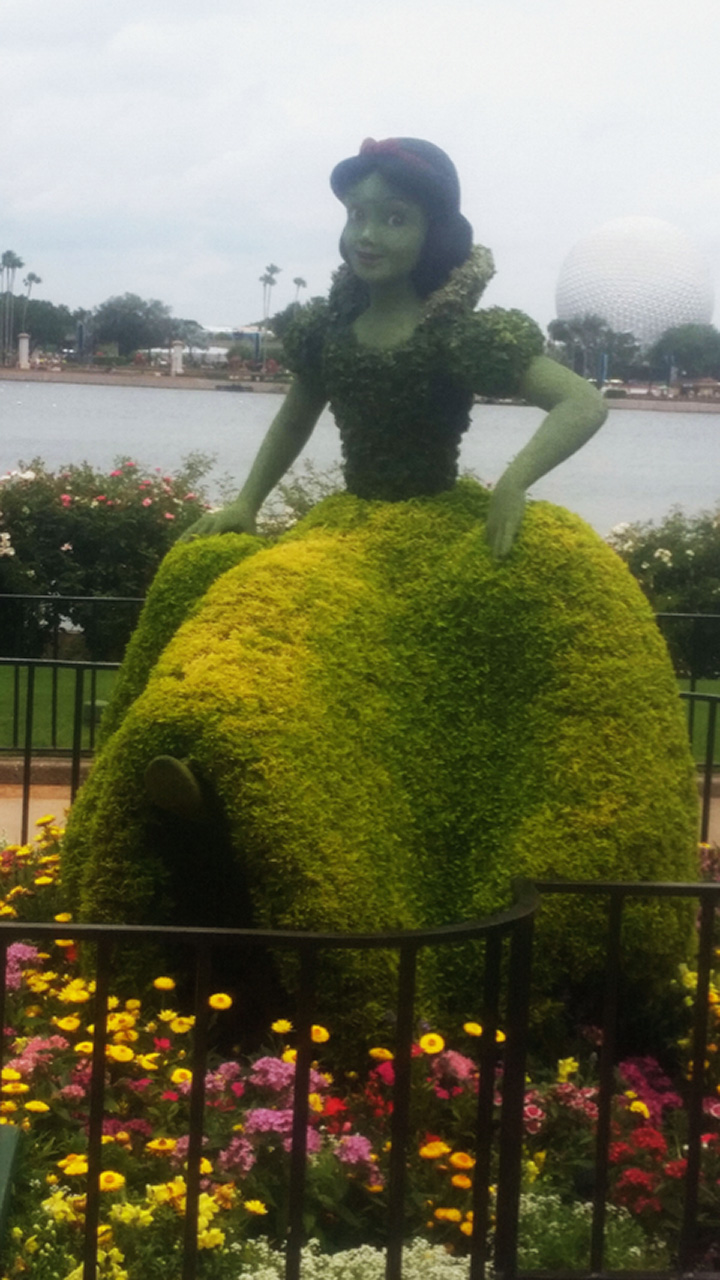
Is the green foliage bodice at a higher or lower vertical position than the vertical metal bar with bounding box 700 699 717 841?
higher

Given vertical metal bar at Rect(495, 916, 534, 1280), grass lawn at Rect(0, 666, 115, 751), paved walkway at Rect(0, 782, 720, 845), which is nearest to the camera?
vertical metal bar at Rect(495, 916, 534, 1280)

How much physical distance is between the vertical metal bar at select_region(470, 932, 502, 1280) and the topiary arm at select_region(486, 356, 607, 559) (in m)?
1.85

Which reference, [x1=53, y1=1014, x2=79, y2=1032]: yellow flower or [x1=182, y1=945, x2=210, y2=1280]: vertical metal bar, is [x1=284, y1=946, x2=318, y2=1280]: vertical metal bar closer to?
[x1=182, y1=945, x2=210, y2=1280]: vertical metal bar

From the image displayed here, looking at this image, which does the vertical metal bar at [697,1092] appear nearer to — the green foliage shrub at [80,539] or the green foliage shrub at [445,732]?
the green foliage shrub at [445,732]

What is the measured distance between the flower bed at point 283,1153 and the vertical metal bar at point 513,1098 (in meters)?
0.26

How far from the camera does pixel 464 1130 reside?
10.9 feet

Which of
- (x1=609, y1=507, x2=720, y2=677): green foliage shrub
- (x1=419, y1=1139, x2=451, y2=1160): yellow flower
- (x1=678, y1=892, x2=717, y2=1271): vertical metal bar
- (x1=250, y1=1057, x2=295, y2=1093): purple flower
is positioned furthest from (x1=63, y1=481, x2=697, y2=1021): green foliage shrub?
(x1=609, y1=507, x2=720, y2=677): green foliage shrub

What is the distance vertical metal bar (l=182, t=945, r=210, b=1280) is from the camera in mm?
2287

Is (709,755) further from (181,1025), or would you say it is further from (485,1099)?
(485,1099)

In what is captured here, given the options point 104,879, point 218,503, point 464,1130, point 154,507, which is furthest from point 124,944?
point 218,503

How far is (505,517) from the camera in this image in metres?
4.08

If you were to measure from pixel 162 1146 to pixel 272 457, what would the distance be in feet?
7.84

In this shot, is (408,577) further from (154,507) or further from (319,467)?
(319,467)

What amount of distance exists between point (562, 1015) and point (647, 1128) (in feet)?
1.92
